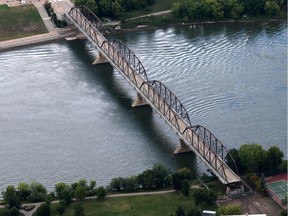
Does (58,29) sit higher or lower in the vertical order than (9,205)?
higher

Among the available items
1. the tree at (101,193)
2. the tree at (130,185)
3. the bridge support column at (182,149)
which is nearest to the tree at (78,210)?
the tree at (101,193)

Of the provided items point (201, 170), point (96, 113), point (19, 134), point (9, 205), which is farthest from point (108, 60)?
point (9, 205)

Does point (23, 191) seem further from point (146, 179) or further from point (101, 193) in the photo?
point (146, 179)

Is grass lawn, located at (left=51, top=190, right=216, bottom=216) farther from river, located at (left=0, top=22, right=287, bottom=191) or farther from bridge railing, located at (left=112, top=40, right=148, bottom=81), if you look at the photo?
bridge railing, located at (left=112, top=40, right=148, bottom=81)

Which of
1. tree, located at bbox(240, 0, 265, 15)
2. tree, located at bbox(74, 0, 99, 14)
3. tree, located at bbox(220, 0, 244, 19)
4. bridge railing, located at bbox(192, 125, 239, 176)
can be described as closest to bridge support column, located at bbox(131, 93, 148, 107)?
bridge railing, located at bbox(192, 125, 239, 176)

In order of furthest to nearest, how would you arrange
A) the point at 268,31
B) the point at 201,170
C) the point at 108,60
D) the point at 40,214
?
the point at 268,31, the point at 108,60, the point at 201,170, the point at 40,214

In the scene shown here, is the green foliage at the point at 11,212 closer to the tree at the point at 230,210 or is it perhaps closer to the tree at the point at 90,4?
the tree at the point at 230,210

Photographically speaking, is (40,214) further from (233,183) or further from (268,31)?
(268,31)
